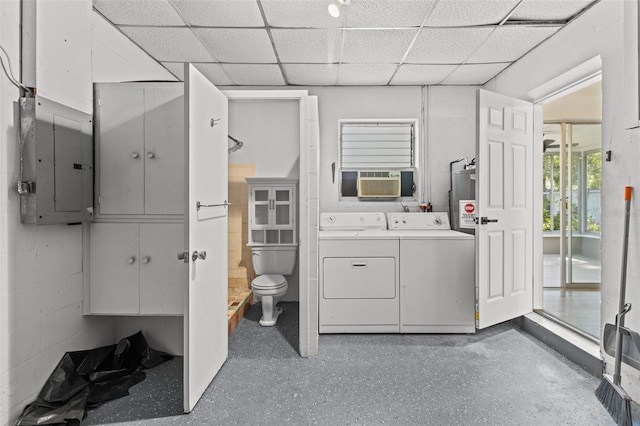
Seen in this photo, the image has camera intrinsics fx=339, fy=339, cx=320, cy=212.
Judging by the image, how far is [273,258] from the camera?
11.2 feet

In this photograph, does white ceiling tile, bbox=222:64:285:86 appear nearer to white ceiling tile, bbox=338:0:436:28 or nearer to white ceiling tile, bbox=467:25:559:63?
white ceiling tile, bbox=338:0:436:28

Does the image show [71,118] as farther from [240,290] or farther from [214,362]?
[240,290]

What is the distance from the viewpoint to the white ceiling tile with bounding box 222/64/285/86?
3.25 metres

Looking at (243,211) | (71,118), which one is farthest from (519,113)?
(71,118)

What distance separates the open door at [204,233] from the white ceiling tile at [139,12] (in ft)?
2.38

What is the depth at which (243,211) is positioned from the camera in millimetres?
3760

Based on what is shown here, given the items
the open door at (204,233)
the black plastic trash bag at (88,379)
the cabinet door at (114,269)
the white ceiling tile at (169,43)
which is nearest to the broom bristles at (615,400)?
the open door at (204,233)

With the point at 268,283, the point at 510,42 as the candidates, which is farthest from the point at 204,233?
the point at 510,42

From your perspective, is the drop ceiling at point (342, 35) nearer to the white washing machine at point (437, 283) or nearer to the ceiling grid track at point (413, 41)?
the ceiling grid track at point (413, 41)

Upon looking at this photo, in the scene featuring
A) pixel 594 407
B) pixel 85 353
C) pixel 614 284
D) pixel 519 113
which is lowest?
pixel 594 407

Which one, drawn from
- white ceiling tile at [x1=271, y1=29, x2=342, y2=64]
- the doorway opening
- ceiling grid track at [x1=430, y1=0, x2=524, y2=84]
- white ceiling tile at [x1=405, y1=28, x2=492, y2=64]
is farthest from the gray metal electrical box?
the doorway opening

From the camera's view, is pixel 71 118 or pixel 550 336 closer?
pixel 71 118

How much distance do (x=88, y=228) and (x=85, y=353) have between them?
0.77 meters

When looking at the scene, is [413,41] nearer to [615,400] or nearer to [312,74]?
[312,74]
